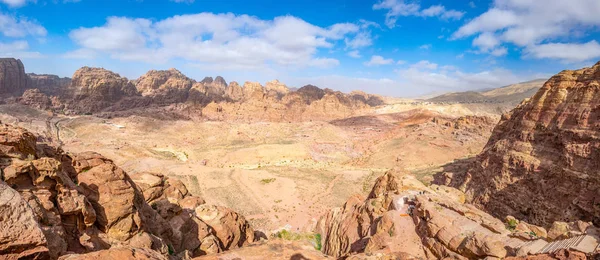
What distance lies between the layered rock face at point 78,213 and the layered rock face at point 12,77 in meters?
122

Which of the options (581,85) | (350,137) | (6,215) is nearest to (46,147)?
(6,215)

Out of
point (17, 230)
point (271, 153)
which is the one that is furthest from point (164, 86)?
point (17, 230)

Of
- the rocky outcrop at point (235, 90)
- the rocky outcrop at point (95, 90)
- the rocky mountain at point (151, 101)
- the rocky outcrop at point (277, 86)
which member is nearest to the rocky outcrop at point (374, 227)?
the rocky mountain at point (151, 101)

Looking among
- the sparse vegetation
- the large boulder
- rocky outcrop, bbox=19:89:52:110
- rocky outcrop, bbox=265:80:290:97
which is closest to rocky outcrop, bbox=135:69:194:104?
rocky outcrop, bbox=19:89:52:110

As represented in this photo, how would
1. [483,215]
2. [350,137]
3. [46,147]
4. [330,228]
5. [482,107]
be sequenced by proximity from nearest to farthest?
1. [46,147]
2. [483,215]
3. [330,228]
4. [350,137]
5. [482,107]

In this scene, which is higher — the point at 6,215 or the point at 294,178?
the point at 6,215

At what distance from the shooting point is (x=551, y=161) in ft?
61.2

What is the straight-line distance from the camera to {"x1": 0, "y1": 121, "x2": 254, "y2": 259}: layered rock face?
20.5 feet

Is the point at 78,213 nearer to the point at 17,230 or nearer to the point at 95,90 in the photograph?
the point at 17,230

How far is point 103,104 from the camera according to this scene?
90.2 meters

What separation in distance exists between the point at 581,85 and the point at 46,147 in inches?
1250

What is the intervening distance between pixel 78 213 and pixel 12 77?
436 ft

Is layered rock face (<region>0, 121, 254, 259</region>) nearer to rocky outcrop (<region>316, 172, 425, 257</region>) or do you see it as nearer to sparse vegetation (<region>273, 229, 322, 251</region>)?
sparse vegetation (<region>273, 229, 322, 251</region>)

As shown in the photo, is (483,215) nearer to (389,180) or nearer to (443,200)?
(443,200)
